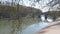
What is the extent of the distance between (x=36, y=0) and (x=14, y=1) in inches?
19.1

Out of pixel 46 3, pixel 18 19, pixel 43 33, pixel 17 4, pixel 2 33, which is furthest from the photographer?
pixel 2 33

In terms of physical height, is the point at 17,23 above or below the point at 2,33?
above

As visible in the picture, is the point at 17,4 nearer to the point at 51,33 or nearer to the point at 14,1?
the point at 14,1

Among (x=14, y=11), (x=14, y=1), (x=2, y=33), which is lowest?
(x=2, y=33)

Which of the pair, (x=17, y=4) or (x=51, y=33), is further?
(x=17, y=4)

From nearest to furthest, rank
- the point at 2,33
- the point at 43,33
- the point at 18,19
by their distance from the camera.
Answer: the point at 43,33, the point at 18,19, the point at 2,33

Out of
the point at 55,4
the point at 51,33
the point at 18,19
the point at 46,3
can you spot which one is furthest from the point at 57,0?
the point at 51,33

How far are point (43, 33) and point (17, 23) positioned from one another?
2.61ft

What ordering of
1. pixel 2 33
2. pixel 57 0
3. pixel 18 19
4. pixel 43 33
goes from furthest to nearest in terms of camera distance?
pixel 2 33 < pixel 57 0 < pixel 18 19 < pixel 43 33

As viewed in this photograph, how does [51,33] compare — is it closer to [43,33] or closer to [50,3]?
[43,33]

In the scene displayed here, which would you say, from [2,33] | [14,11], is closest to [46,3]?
[14,11]

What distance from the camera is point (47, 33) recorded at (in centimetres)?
165

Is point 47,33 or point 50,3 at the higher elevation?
point 50,3

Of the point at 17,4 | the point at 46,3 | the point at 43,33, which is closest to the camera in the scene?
the point at 43,33
